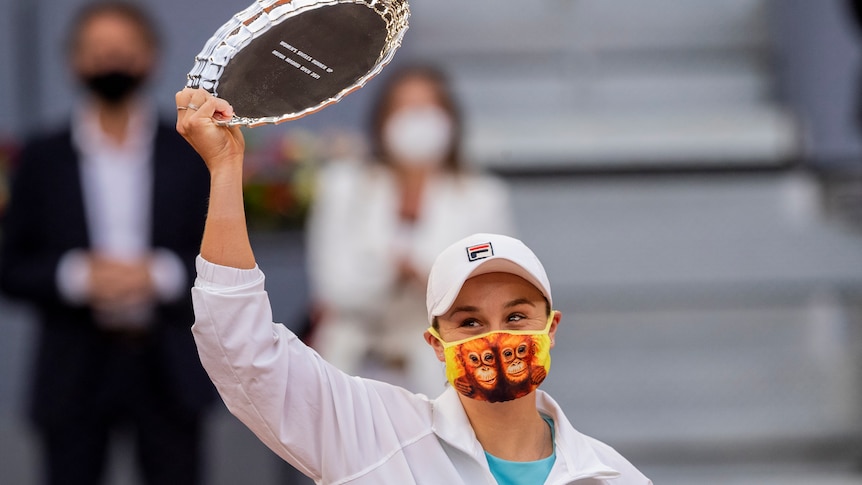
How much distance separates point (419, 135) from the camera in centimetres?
523

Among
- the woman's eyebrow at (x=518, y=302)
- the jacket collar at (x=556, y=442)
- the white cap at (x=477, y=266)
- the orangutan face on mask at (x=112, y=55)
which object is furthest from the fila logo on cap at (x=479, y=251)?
the orangutan face on mask at (x=112, y=55)

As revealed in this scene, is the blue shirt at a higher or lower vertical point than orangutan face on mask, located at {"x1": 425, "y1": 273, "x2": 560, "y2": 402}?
lower

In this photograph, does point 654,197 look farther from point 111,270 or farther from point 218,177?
point 218,177

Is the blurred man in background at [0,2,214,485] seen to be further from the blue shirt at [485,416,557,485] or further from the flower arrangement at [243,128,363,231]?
the blue shirt at [485,416,557,485]

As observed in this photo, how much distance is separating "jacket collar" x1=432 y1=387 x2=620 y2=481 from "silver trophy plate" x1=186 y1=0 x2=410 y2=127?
625 millimetres

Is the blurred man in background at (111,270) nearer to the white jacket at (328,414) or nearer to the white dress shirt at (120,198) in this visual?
the white dress shirt at (120,198)

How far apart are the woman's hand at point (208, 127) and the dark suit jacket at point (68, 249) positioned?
2.46 meters

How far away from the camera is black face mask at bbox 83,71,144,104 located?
5.21 metres

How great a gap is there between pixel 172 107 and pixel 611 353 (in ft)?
9.01

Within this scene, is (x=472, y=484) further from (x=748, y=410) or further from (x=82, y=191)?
(x=748, y=410)

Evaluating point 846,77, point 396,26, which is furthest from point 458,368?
point 846,77

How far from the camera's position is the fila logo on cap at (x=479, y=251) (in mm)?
2729

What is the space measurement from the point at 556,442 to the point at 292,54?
89 centimetres

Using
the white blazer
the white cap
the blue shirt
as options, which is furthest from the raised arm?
the white blazer
